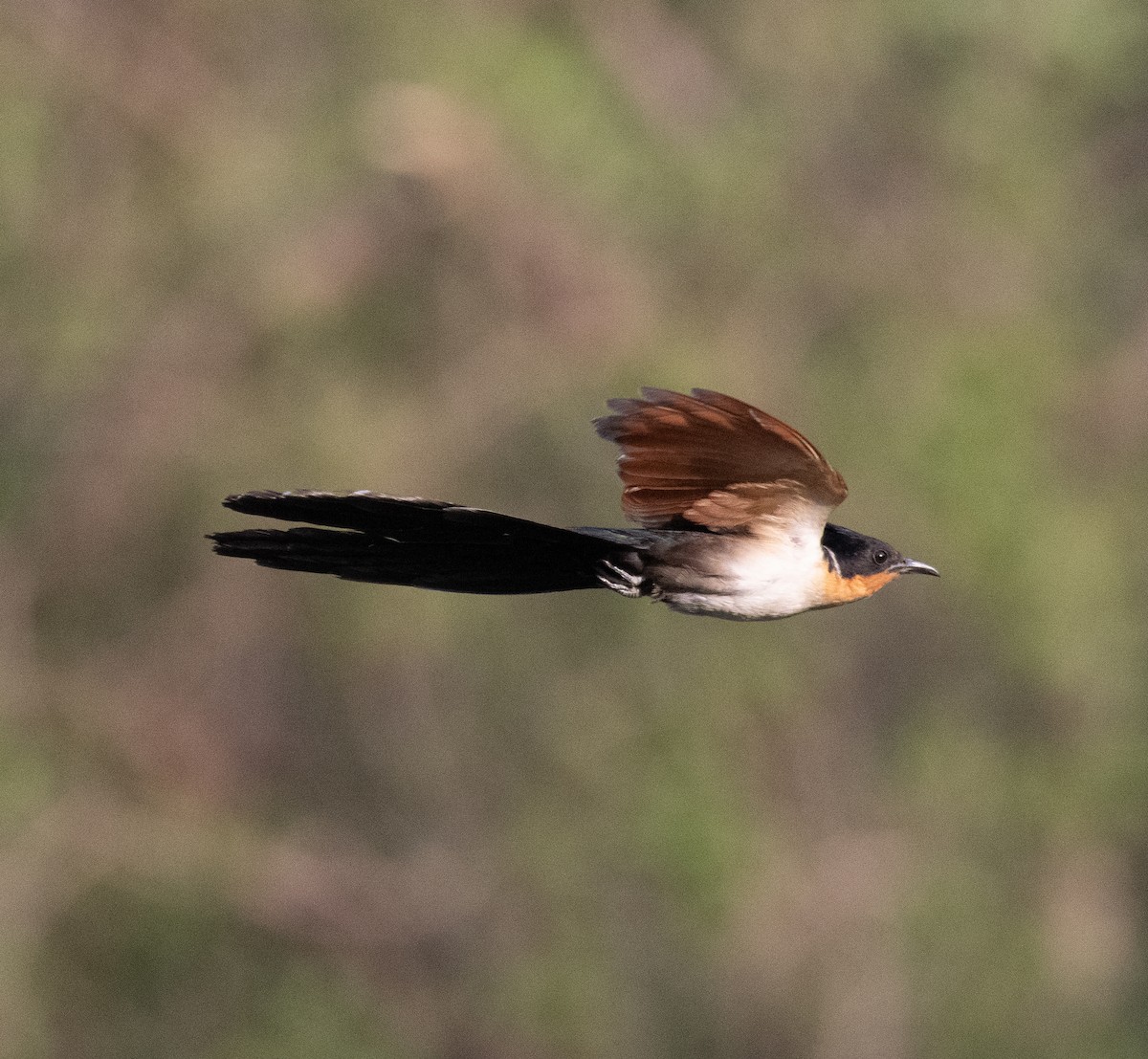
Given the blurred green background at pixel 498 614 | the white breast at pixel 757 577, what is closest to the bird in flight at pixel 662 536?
the white breast at pixel 757 577

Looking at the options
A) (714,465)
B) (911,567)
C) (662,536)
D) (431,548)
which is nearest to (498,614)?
(911,567)

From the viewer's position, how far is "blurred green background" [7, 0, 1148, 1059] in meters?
12.1

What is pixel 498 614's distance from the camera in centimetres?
1260

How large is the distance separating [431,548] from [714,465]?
730 mm

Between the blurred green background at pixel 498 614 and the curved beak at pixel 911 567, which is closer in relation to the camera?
the curved beak at pixel 911 567

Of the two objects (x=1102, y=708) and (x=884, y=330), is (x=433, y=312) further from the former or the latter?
(x=1102, y=708)

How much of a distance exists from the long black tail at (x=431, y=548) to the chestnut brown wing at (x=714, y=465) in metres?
0.22

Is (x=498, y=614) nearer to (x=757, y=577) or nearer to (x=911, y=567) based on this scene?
(x=911, y=567)

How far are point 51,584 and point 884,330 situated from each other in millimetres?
6024

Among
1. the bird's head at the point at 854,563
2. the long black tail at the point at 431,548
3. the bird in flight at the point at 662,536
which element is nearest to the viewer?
the bird in flight at the point at 662,536

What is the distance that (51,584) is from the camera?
12531 mm

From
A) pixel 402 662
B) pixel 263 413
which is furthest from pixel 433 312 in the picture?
pixel 402 662

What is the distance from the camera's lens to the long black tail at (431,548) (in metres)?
4.70

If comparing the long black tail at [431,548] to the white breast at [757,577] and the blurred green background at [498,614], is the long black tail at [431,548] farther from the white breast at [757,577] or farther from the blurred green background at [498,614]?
the blurred green background at [498,614]
